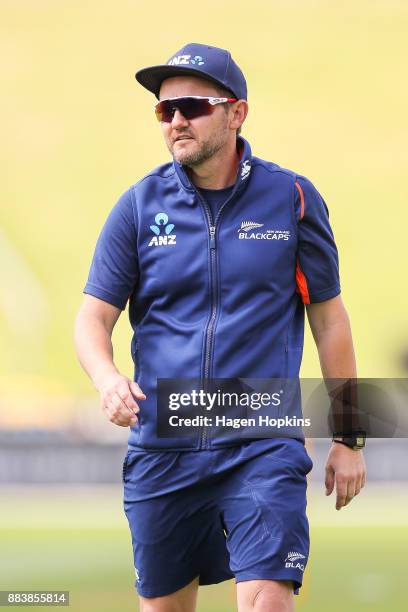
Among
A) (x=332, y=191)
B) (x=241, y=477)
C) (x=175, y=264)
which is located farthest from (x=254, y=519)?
(x=332, y=191)

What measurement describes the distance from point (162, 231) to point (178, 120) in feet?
1.11

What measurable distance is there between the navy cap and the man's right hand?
3.17ft

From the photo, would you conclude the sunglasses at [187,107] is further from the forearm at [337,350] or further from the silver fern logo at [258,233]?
the forearm at [337,350]

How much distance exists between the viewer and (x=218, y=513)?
3902mm

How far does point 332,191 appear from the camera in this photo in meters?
13.2

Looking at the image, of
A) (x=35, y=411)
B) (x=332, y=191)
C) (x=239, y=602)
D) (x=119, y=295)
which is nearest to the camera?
(x=239, y=602)

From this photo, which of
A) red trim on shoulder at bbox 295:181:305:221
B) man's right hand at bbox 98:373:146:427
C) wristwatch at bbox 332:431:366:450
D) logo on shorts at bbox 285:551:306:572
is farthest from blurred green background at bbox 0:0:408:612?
man's right hand at bbox 98:373:146:427

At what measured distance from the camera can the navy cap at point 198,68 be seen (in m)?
3.95

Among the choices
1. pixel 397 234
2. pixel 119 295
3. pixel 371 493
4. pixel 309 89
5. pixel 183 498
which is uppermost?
pixel 309 89

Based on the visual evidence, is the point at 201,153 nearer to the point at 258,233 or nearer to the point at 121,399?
the point at 258,233

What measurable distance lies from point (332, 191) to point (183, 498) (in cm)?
955

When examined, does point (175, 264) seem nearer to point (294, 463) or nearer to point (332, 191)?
point (294, 463)

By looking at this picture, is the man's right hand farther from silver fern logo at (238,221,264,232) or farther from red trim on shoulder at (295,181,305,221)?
red trim on shoulder at (295,181,305,221)

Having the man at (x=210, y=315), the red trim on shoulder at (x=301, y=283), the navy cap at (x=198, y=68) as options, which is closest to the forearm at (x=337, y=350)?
the man at (x=210, y=315)
